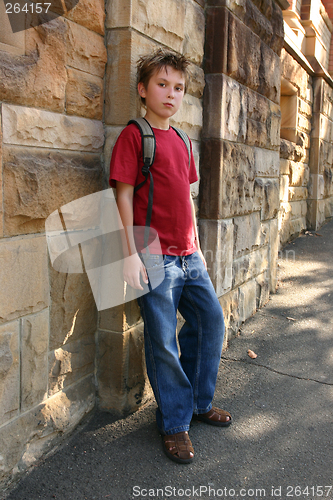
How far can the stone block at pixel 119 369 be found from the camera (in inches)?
91.6

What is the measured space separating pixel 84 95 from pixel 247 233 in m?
1.97

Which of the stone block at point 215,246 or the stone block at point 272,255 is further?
the stone block at point 272,255

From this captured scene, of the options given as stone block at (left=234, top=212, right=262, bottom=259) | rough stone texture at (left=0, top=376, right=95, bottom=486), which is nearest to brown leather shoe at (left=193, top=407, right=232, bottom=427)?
rough stone texture at (left=0, top=376, right=95, bottom=486)

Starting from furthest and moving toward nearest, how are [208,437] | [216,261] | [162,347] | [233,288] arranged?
[233,288]
[216,261]
[208,437]
[162,347]

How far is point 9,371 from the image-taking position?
5.86 ft

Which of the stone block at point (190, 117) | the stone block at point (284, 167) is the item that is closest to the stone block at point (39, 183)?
the stone block at point (190, 117)

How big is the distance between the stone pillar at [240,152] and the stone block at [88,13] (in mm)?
1028

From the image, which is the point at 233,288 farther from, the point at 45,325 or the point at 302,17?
the point at 302,17

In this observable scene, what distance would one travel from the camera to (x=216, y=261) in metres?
3.07

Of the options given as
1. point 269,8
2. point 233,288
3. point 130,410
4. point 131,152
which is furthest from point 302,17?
point 130,410

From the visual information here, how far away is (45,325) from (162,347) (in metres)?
0.55

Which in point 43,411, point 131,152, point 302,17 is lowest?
point 43,411

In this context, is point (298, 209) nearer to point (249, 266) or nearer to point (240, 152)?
point (249, 266)

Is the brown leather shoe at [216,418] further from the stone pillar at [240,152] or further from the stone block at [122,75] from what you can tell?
the stone block at [122,75]
